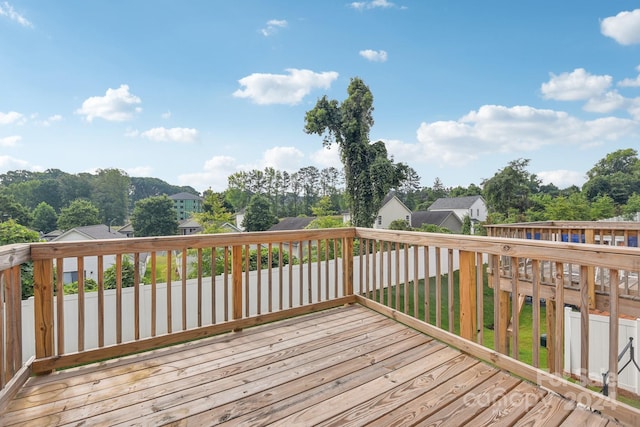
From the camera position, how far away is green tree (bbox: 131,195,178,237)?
80.7 feet

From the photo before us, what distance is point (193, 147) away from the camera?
20.3 metres

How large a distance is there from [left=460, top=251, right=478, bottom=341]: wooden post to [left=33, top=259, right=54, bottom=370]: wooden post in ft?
8.99

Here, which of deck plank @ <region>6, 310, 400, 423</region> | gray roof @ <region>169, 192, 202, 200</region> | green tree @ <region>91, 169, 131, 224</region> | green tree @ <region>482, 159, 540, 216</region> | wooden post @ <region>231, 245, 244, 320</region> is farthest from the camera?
gray roof @ <region>169, 192, 202, 200</region>

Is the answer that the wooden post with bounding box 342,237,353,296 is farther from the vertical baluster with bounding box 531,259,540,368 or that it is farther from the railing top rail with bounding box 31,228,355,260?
the vertical baluster with bounding box 531,259,540,368

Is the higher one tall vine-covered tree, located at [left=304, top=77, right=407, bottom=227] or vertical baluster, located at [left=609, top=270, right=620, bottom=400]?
tall vine-covered tree, located at [left=304, top=77, right=407, bottom=227]

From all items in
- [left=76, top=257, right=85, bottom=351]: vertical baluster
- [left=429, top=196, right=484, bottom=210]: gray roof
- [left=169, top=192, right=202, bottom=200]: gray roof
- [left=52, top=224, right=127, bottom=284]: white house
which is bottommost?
[left=52, top=224, right=127, bottom=284]: white house

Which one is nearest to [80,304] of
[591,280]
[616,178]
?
[591,280]

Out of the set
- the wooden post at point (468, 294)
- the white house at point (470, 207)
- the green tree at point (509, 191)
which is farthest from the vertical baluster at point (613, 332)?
the white house at point (470, 207)

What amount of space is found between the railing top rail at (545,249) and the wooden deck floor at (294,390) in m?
0.74

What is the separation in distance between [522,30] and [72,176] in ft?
106

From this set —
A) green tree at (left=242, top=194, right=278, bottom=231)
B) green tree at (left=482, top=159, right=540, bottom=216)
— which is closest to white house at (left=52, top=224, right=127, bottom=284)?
green tree at (left=242, top=194, right=278, bottom=231)

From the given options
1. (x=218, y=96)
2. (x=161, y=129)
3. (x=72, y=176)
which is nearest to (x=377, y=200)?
(x=218, y=96)

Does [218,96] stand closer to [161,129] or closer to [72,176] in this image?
[161,129]

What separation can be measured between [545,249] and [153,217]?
90.0 ft
